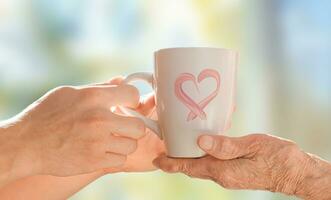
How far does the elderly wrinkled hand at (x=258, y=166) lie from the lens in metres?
0.77

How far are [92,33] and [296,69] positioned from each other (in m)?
0.57

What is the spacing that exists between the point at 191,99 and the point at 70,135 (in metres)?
0.19

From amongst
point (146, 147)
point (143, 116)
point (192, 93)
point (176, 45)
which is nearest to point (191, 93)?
point (192, 93)

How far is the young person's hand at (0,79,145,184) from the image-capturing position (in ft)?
2.36

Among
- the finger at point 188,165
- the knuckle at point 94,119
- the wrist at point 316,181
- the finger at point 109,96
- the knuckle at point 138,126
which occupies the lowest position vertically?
the wrist at point 316,181

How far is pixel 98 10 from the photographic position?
128 centimetres

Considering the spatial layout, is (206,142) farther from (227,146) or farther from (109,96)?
(109,96)

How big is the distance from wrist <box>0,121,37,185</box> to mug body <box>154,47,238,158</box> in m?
0.21

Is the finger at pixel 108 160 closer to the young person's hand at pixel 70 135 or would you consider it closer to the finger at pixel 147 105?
the young person's hand at pixel 70 135

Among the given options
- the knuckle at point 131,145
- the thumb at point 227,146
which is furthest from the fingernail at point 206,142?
the knuckle at point 131,145

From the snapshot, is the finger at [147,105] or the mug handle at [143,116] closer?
the mug handle at [143,116]

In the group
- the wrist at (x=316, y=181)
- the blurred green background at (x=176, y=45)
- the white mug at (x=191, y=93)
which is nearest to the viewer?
the white mug at (x=191, y=93)

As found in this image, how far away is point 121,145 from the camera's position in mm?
738

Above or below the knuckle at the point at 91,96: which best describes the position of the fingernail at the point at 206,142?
below
